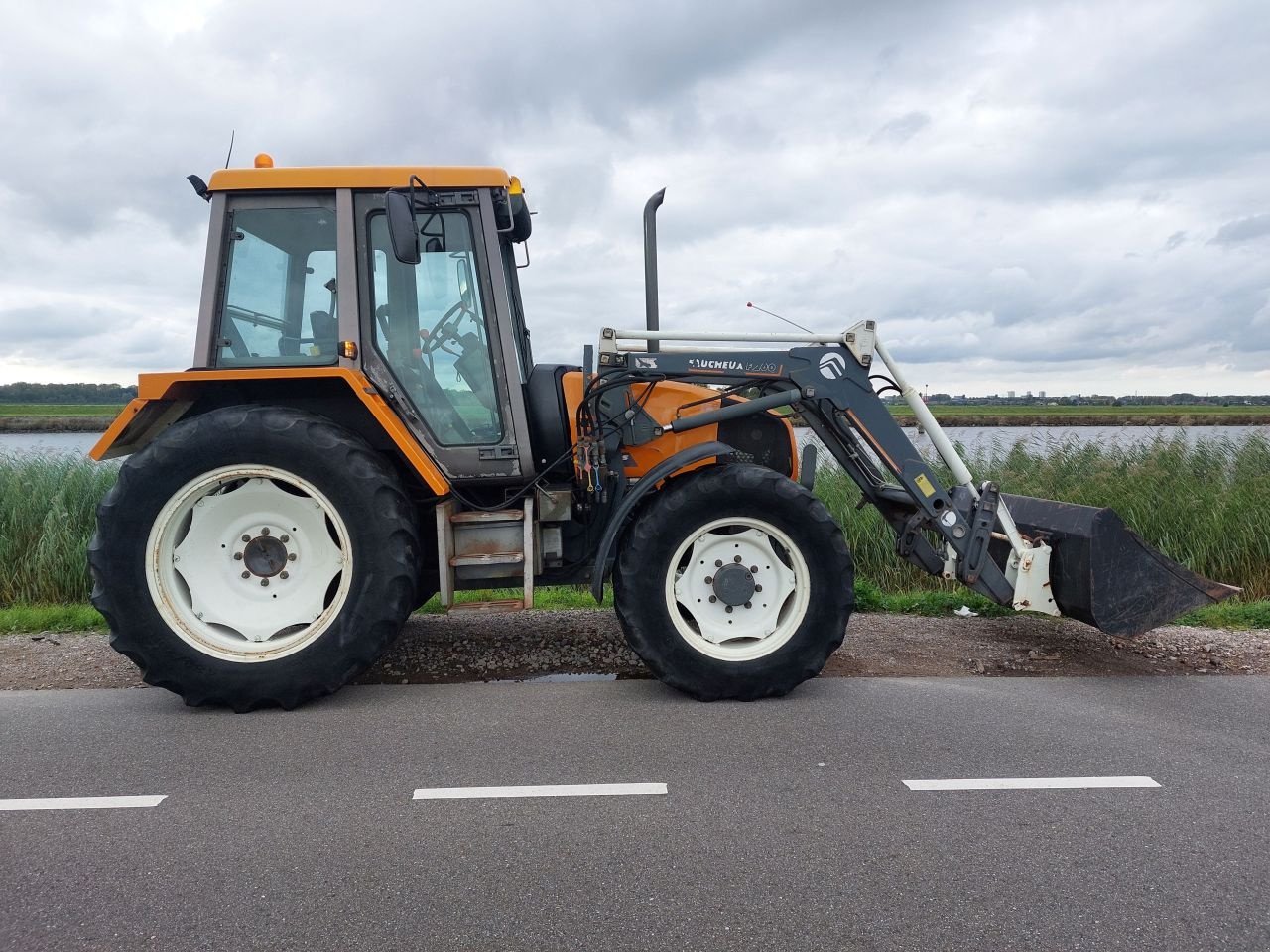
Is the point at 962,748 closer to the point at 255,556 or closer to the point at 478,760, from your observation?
the point at 478,760

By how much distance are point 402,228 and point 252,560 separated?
182cm

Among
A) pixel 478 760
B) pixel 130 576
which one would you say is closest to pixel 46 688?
pixel 130 576

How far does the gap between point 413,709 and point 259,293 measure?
2244 mm

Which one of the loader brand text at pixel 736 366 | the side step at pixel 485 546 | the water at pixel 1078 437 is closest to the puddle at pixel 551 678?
the side step at pixel 485 546

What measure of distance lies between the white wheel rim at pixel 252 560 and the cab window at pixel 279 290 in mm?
669

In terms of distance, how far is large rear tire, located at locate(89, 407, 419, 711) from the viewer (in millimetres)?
4219

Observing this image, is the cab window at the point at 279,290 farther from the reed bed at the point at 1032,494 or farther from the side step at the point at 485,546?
the reed bed at the point at 1032,494

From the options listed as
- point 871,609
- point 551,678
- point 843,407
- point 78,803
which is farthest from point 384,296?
point 871,609

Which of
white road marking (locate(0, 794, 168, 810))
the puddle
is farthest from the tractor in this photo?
white road marking (locate(0, 794, 168, 810))

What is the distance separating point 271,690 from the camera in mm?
4230

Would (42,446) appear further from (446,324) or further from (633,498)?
(633,498)

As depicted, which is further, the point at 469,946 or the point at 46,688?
the point at 46,688

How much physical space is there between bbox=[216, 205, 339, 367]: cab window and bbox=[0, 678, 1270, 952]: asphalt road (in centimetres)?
180

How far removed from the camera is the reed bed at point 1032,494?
746 cm
